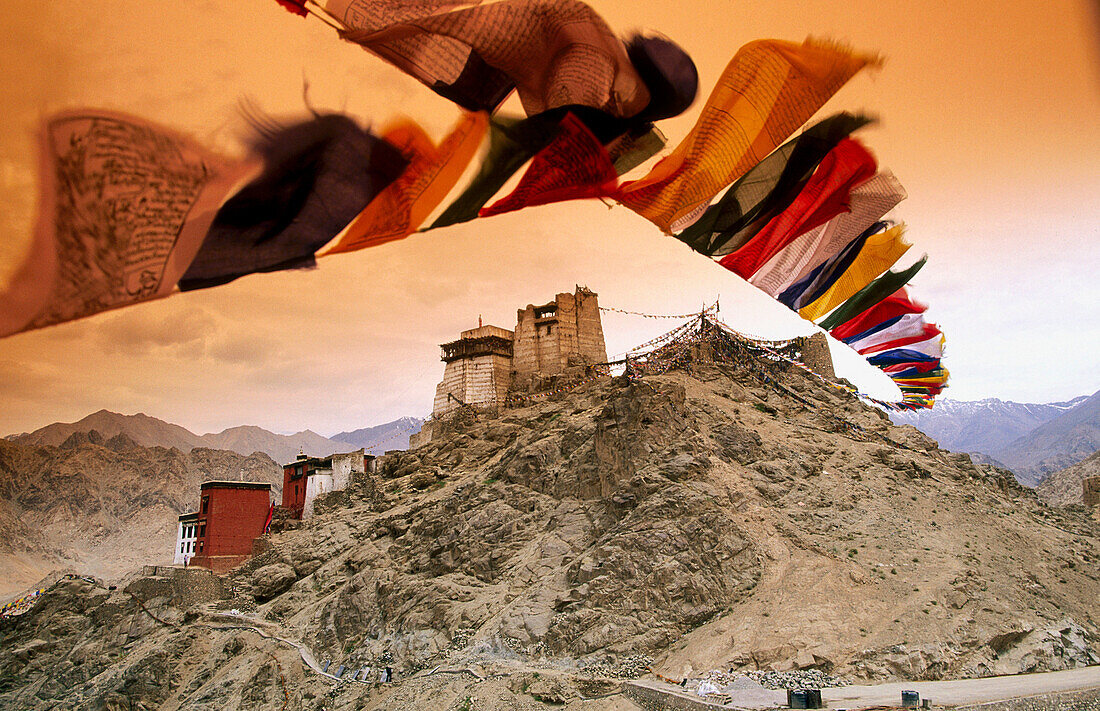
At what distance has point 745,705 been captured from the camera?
17.3 metres

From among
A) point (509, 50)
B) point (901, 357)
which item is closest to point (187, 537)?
point (901, 357)

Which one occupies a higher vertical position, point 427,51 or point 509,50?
point 509,50

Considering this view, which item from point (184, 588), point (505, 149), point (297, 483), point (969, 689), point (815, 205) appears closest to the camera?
point (505, 149)

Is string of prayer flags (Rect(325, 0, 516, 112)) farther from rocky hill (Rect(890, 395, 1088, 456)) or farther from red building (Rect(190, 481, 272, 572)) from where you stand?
rocky hill (Rect(890, 395, 1088, 456))

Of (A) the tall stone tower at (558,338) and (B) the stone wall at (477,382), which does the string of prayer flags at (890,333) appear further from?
(B) the stone wall at (477,382)

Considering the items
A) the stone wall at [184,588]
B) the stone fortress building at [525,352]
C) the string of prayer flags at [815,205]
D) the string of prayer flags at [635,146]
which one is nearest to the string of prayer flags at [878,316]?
the string of prayer flags at [815,205]

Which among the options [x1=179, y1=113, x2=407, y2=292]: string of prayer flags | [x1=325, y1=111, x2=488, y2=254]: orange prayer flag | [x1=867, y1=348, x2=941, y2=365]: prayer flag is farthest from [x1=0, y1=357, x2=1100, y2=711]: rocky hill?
[x1=179, y1=113, x2=407, y2=292]: string of prayer flags

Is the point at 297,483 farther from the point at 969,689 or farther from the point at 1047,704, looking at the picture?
the point at 1047,704

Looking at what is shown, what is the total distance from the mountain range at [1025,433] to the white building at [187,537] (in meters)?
80.7

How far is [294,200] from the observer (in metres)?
8.49

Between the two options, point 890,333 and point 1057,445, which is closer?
point 890,333

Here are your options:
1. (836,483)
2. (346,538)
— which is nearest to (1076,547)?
(836,483)

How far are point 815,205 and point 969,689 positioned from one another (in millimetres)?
12490

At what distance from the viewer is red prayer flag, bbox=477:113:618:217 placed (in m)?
12.4
